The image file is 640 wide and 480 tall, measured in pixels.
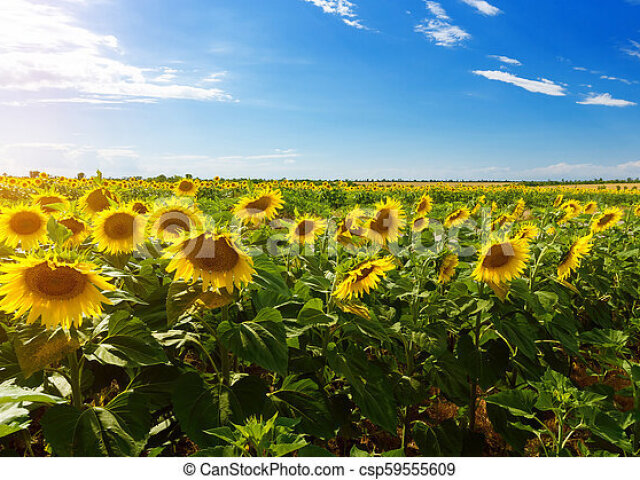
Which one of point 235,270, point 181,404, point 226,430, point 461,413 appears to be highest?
point 235,270

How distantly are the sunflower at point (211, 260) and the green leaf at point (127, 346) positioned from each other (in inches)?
12.4

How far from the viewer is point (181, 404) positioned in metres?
2.07

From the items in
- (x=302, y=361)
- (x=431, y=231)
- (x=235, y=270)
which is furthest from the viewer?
(x=431, y=231)

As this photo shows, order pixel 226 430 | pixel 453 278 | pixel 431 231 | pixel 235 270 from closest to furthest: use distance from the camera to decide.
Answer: pixel 226 430
pixel 235 270
pixel 453 278
pixel 431 231

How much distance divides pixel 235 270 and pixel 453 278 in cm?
223

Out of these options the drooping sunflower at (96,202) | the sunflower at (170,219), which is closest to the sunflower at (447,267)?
the sunflower at (170,219)

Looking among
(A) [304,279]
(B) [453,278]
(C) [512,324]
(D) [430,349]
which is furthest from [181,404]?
(B) [453,278]

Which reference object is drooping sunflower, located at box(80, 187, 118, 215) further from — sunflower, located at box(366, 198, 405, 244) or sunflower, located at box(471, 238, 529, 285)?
sunflower, located at box(471, 238, 529, 285)

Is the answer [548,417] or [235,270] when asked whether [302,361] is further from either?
[548,417]

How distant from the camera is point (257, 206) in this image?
168 inches

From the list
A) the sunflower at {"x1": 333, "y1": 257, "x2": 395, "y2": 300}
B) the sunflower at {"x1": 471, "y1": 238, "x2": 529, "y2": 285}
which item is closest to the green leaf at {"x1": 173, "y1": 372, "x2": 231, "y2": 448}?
the sunflower at {"x1": 333, "y1": 257, "x2": 395, "y2": 300}

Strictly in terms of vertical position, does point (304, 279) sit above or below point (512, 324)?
above

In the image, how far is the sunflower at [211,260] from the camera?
214cm

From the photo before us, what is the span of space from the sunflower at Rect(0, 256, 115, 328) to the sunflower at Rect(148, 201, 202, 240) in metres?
0.87
